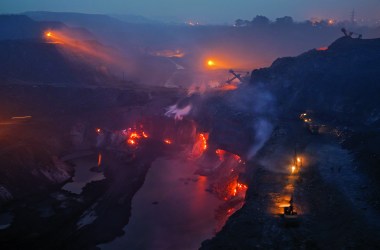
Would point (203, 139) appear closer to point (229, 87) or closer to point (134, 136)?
point (134, 136)

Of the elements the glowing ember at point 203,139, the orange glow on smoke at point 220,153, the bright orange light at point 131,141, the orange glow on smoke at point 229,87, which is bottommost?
the bright orange light at point 131,141

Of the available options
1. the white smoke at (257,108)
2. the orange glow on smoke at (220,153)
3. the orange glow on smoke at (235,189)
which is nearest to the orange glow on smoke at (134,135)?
the orange glow on smoke at (220,153)

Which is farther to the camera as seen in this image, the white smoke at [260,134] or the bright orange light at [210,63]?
the bright orange light at [210,63]

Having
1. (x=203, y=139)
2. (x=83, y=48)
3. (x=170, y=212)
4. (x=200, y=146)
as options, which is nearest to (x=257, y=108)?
(x=203, y=139)

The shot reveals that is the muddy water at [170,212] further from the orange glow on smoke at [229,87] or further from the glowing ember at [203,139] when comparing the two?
the orange glow on smoke at [229,87]

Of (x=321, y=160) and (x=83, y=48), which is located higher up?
(x=83, y=48)

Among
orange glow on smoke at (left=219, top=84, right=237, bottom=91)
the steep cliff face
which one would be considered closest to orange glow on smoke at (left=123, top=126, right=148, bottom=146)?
orange glow on smoke at (left=219, top=84, right=237, bottom=91)

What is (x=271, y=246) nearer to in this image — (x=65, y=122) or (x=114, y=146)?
(x=114, y=146)

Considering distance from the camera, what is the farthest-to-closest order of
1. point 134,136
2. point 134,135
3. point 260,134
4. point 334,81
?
point 134,135 → point 134,136 → point 334,81 → point 260,134
